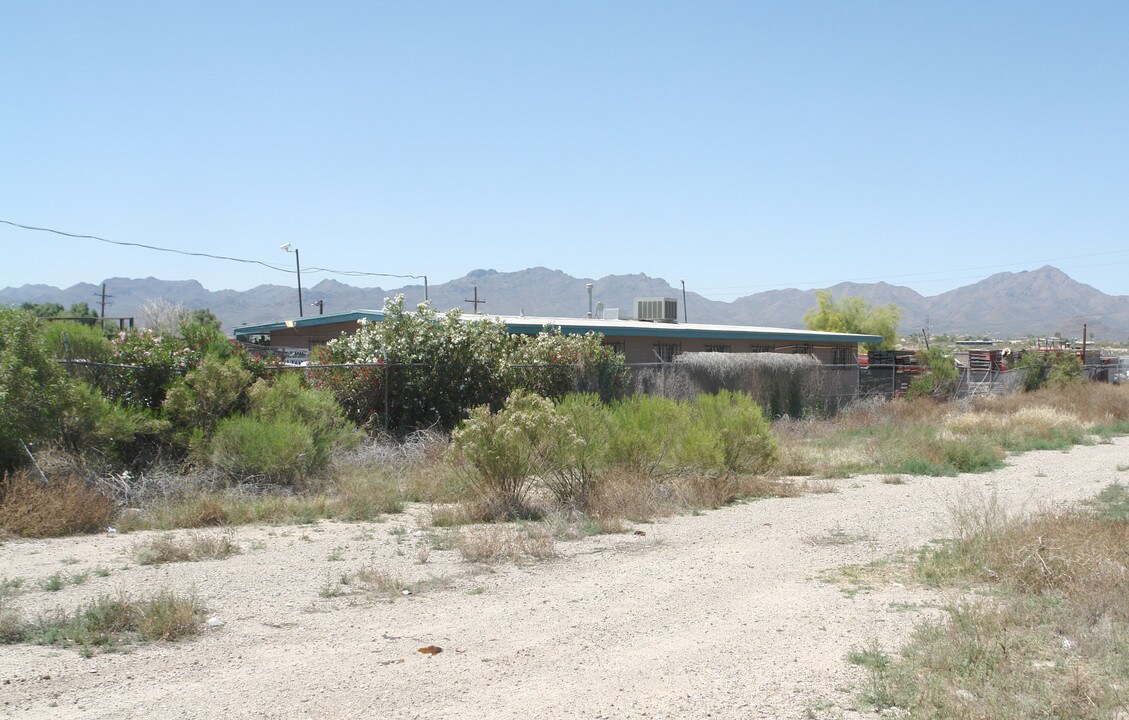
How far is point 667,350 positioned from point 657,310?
775 cm

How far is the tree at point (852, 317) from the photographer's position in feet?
220

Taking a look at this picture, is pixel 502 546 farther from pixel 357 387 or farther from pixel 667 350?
pixel 667 350

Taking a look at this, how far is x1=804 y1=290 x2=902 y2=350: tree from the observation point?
220 ft

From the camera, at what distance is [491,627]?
7355 mm

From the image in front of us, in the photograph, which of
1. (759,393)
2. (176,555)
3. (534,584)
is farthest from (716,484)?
(759,393)

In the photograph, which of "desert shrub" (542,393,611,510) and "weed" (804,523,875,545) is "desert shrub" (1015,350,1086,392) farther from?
"weed" (804,523,875,545)

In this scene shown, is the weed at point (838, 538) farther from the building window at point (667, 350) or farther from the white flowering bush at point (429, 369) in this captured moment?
the building window at point (667, 350)

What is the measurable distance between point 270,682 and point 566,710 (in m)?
1.91

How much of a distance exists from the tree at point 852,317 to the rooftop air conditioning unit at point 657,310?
3271cm

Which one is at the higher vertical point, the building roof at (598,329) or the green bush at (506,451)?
the building roof at (598,329)

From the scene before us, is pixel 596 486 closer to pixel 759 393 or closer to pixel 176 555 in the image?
pixel 176 555

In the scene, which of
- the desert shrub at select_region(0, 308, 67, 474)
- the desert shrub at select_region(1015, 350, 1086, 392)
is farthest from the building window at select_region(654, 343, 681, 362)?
the desert shrub at select_region(0, 308, 67, 474)

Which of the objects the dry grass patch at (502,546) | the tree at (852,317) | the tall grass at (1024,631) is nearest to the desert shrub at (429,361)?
the dry grass patch at (502,546)

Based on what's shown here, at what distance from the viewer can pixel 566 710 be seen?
564cm
